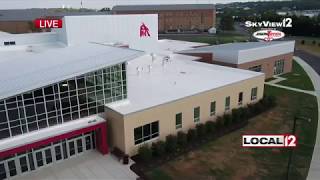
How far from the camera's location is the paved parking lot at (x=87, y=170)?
19859mm

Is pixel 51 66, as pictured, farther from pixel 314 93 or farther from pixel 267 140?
pixel 314 93

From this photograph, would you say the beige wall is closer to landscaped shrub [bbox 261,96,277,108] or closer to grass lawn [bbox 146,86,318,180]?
grass lawn [bbox 146,86,318,180]

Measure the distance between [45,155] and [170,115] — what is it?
10.0 m

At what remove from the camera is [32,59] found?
88.2ft

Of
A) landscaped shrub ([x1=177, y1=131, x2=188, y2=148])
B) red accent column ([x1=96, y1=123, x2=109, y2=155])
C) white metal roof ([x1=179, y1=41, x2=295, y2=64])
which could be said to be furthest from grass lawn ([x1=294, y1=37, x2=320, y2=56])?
red accent column ([x1=96, y1=123, x2=109, y2=155])

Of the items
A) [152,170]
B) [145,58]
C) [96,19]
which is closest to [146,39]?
[145,58]

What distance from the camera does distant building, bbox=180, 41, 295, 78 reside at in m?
40.2

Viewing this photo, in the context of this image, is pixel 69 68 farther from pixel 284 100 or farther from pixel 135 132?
pixel 284 100

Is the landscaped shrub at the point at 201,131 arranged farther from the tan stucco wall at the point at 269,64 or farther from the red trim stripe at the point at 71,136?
the tan stucco wall at the point at 269,64

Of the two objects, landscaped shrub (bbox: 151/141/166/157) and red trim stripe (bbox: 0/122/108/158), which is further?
landscaped shrub (bbox: 151/141/166/157)

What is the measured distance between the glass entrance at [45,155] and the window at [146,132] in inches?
142

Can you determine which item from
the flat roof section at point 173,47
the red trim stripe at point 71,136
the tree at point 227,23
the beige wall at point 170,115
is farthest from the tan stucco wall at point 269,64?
the tree at point 227,23

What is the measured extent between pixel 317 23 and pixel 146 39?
77443 mm

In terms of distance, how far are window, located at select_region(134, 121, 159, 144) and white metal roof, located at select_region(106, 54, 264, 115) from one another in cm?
→ 159
